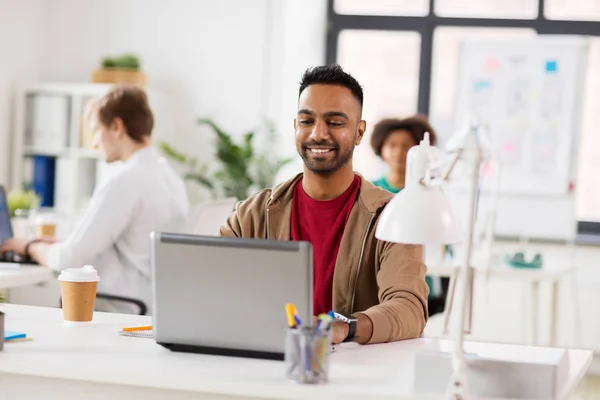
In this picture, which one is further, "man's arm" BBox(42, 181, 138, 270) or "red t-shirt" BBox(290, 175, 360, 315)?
"man's arm" BBox(42, 181, 138, 270)

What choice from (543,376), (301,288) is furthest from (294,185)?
(543,376)

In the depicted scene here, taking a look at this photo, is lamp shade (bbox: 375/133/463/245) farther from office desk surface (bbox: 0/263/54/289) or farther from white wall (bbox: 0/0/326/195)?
white wall (bbox: 0/0/326/195)

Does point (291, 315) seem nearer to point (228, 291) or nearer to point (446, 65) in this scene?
point (228, 291)

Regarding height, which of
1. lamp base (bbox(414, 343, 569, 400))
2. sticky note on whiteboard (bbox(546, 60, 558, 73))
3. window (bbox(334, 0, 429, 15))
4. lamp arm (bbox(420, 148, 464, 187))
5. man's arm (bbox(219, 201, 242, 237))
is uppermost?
window (bbox(334, 0, 429, 15))

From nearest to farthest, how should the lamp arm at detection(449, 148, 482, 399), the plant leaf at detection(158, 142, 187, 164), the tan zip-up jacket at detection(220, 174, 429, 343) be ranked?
1. the lamp arm at detection(449, 148, 482, 399)
2. the tan zip-up jacket at detection(220, 174, 429, 343)
3. the plant leaf at detection(158, 142, 187, 164)

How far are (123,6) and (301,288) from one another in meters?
4.55

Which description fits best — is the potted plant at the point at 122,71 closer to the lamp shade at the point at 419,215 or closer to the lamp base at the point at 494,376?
the lamp shade at the point at 419,215

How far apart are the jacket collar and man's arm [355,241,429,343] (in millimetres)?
107

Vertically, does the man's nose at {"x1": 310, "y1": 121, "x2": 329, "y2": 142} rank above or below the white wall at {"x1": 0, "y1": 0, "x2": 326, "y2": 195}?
below

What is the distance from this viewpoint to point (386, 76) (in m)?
6.30

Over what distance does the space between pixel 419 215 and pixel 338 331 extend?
1.63ft

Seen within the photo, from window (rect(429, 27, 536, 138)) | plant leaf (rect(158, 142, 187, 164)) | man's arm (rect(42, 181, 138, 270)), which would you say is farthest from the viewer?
window (rect(429, 27, 536, 138))

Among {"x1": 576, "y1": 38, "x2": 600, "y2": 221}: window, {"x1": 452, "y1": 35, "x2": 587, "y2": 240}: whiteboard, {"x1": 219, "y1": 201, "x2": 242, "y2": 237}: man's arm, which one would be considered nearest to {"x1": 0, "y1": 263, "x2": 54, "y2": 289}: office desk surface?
{"x1": 219, "y1": 201, "x2": 242, "y2": 237}: man's arm

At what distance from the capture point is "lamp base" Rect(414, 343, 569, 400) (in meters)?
1.81
